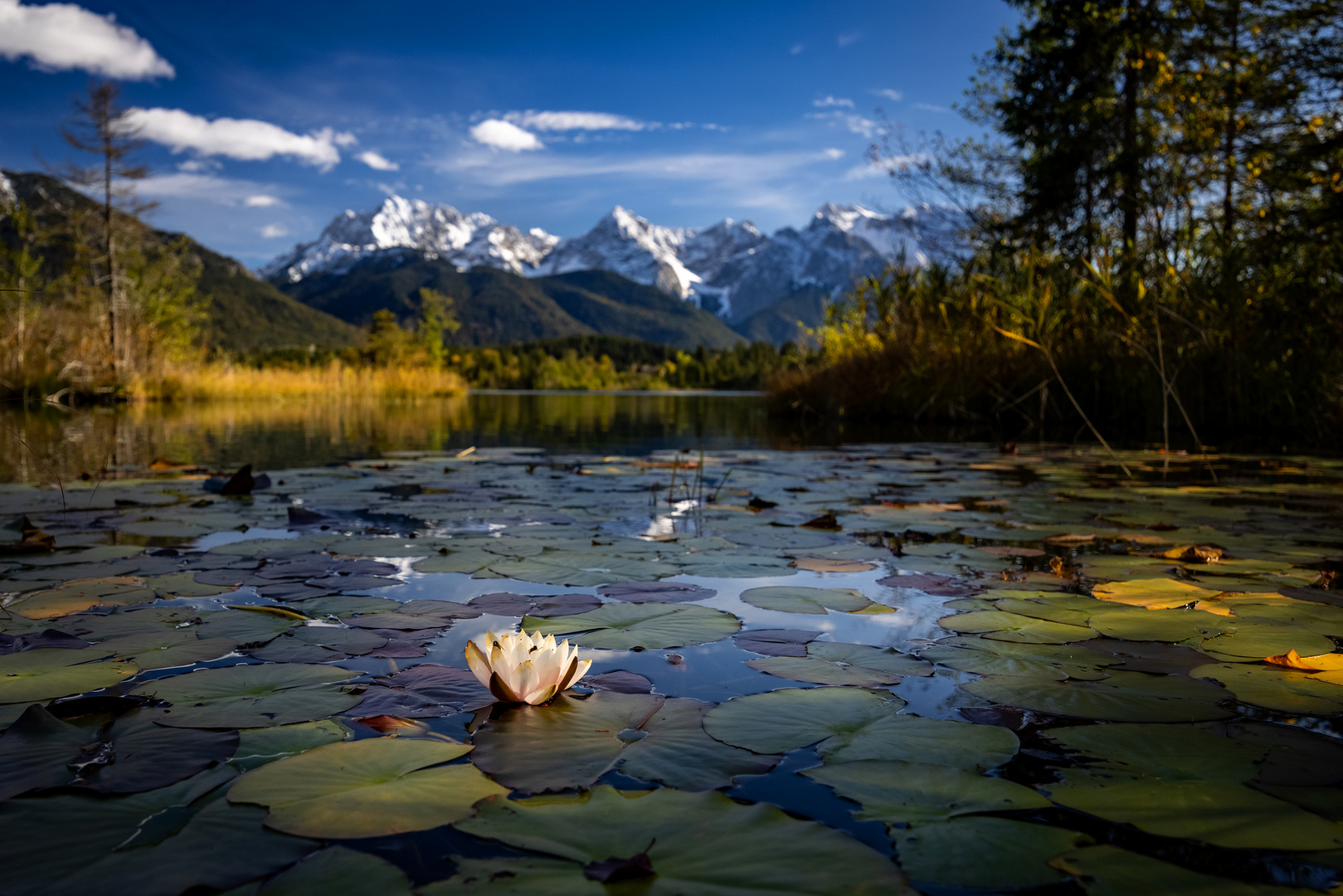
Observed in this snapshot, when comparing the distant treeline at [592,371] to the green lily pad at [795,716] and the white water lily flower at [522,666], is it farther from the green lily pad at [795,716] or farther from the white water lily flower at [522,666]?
the green lily pad at [795,716]

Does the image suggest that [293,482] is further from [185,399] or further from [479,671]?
[185,399]

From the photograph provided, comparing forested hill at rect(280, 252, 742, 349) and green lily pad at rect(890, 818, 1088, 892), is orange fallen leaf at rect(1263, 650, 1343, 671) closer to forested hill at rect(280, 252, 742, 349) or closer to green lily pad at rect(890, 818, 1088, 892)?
green lily pad at rect(890, 818, 1088, 892)

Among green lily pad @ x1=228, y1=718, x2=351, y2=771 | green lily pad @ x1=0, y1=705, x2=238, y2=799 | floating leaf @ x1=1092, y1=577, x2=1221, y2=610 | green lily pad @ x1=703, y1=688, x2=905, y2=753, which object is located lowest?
green lily pad @ x1=228, y1=718, x2=351, y2=771

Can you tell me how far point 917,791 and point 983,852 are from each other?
0.13m

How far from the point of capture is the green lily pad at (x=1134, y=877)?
2.34ft

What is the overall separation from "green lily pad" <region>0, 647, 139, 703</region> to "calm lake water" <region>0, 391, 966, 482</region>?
2.27 meters

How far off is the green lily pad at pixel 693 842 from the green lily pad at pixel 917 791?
105 millimetres

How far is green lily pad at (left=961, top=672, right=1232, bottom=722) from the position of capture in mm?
1162

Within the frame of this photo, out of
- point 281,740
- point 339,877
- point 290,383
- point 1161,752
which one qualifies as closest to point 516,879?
point 339,877

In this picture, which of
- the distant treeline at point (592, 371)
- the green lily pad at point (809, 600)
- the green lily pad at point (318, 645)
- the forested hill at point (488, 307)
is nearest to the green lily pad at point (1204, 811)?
the green lily pad at point (809, 600)

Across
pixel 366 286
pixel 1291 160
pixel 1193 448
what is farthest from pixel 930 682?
pixel 366 286

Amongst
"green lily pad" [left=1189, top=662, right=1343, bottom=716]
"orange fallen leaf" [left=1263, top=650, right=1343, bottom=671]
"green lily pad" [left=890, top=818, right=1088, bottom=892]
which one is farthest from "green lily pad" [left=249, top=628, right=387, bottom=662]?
"orange fallen leaf" [left=1263, top=650, right=1343, bottom=671]

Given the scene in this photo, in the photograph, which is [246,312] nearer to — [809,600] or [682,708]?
[809,600]

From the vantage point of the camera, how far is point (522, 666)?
114 centimetres
